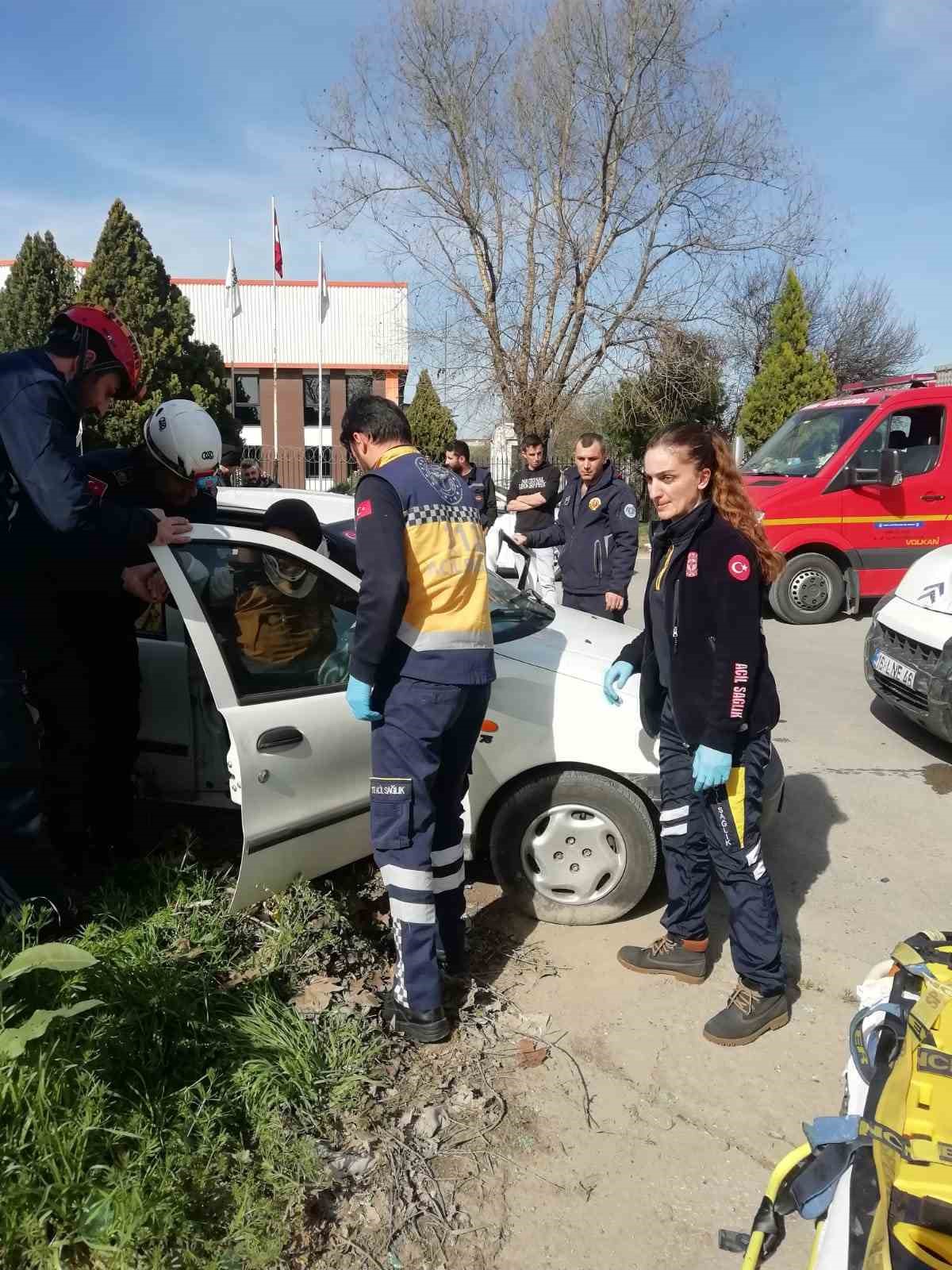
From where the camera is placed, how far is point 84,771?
3.33 metres

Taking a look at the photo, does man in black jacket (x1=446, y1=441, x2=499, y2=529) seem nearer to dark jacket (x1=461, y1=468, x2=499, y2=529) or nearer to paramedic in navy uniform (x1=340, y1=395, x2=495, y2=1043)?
dark jacket (x1=461, y1=468, x2=499, y2=529)

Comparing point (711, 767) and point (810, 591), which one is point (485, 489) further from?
point (711, 767)

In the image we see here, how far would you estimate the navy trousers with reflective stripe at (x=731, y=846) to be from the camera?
297 centimetres

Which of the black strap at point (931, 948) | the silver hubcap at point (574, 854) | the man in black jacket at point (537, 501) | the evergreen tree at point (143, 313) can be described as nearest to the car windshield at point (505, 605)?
the silver hubcap at point (574, 854)

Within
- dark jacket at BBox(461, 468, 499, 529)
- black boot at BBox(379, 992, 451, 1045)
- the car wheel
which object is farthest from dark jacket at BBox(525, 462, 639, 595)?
dark jacket at BBox(461, 468, 499, 529)

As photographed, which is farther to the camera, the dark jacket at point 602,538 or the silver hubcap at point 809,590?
the silver hubcap at point 809,590

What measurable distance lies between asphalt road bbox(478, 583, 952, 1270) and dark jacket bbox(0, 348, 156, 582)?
2.15 meters

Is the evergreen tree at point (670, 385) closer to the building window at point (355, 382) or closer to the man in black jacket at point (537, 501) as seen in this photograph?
the man in black jacket at point (537, 501)

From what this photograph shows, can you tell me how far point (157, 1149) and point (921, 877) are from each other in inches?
135

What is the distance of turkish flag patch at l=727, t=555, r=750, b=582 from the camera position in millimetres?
2832

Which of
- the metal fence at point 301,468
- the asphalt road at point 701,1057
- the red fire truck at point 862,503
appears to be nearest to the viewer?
the asphalt road at point 701,1057

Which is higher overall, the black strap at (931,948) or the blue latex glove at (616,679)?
the blue latex glove at (616,679)

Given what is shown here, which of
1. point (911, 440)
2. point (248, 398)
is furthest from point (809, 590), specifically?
point (248, 398)

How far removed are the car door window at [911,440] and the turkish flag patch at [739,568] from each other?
756 centimetres
